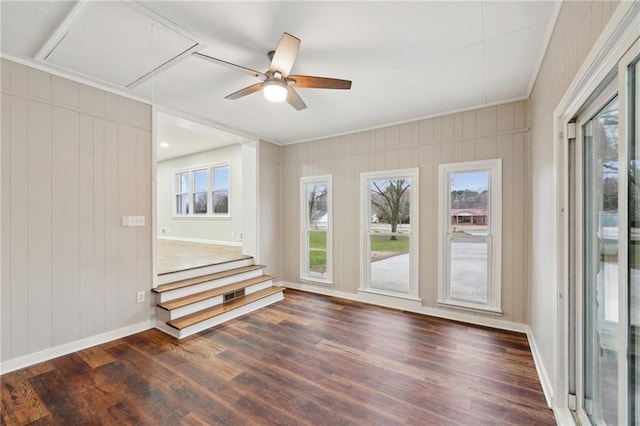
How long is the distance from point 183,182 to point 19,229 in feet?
17.8

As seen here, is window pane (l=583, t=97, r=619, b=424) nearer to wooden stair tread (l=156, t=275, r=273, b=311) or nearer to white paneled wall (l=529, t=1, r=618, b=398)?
white paneled wall (l=529, t=1, r=618, b=398)

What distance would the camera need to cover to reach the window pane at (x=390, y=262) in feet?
13.7

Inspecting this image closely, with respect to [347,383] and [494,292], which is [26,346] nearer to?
[347,383]

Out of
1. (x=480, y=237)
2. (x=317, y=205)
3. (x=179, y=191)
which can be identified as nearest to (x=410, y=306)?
(x=480, y=237)

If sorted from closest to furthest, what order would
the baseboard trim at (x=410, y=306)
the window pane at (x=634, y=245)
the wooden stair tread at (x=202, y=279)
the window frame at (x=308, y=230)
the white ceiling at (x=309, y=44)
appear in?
the window pane at (x=634, y=245)
the white ceiling at (x=309, y=44)
the baseboard trim at (x=410, y=306)
the wooden stair tread at (x=202, y=279)
the window frame at (x=308, y=230)

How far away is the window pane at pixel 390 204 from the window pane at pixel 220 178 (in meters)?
3.89

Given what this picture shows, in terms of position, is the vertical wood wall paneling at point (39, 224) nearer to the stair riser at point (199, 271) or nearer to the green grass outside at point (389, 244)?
the stair riser at point (199, 271)

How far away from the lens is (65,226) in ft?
9.00

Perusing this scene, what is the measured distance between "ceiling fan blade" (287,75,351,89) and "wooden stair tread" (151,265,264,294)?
9.65ft

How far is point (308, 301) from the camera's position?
14.6 ft

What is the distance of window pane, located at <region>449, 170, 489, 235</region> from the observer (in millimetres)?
3557

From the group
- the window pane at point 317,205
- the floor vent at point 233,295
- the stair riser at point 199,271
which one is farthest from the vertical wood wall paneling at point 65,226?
the window pane at point 317,205

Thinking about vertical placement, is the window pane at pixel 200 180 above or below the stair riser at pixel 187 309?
above

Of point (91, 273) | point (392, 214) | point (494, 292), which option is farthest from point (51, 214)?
point (494, 292)
